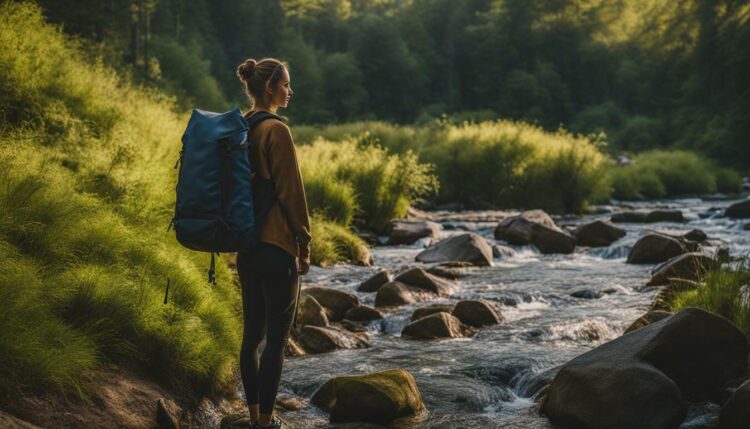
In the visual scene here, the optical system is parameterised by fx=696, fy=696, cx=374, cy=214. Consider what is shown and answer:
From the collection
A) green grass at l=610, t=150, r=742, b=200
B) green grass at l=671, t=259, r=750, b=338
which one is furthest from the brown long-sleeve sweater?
green grass at l=610, t=150, r=742, b=200

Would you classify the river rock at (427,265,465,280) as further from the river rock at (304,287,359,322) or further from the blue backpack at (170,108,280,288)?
the blue backpack at (170,108,280,288)

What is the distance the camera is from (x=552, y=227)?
14.8 m

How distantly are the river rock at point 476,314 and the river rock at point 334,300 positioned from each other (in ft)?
4.30

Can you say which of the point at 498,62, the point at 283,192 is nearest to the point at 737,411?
the point at 283,192

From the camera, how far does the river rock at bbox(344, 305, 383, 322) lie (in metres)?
8.46

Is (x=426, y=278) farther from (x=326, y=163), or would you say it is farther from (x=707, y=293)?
(x=326, y=163)

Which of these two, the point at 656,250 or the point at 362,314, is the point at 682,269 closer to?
the point at 656,250

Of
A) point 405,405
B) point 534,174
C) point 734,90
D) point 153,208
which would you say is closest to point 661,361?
point 405,405

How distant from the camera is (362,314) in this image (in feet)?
27.8

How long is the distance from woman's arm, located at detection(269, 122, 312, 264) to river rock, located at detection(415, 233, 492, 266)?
8.93 m

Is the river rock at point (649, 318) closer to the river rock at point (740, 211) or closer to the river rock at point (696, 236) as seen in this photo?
the river rock at point (696, 236)

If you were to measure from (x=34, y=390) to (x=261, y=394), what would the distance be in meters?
1.30

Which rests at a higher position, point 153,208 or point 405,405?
point 153,208

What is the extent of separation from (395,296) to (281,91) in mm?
5714
